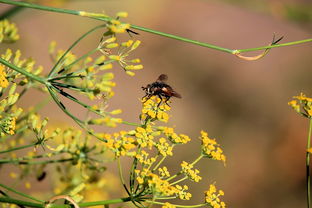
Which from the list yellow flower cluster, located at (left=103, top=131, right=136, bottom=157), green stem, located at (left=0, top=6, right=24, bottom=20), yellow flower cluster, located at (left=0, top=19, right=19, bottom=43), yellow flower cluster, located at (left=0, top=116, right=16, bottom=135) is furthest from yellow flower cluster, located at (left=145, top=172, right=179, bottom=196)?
green stem, located at (left=0, top=6, right=24, bottom=20)

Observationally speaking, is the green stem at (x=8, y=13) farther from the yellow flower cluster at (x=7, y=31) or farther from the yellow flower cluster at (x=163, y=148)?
the yellow flower cluster at (x=163, y=148)

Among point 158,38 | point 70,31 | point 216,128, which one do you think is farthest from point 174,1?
point 216,128

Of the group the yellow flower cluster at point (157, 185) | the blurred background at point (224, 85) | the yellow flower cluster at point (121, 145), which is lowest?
the yellow flower cluster at point (157, 185)

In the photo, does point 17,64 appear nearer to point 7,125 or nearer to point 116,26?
point 7,125

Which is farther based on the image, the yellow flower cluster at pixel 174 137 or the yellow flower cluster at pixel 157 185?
the yellow flower cluster at pixel 174 137

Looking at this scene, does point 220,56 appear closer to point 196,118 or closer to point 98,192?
point 196,118

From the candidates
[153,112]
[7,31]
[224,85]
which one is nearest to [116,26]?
[153,112]

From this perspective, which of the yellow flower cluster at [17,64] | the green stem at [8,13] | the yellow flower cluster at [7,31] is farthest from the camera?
the green stem at [8,13]

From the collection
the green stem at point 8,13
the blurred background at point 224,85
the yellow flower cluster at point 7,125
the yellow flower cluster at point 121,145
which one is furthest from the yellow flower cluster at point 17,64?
the blurred background at point 224,85
